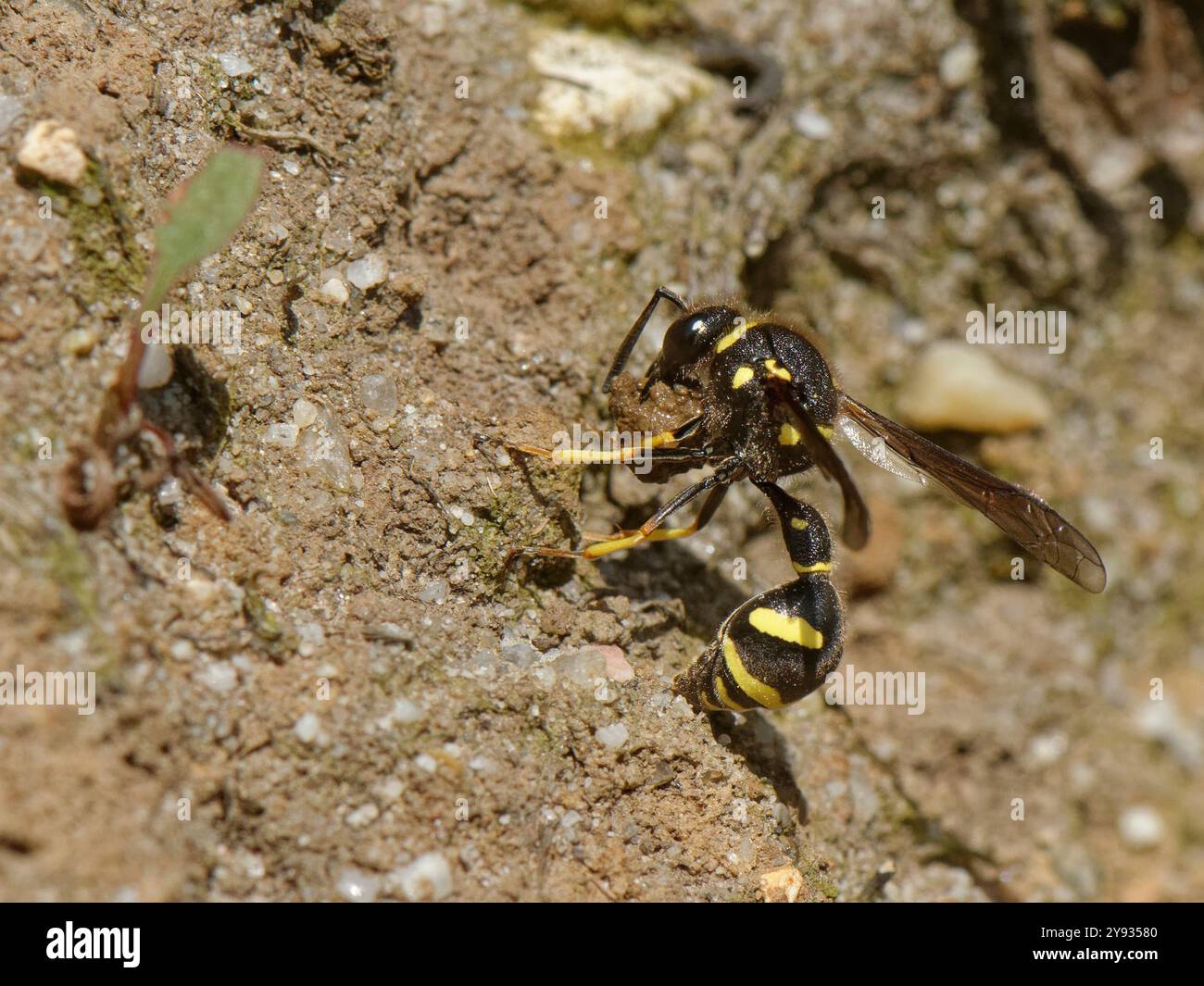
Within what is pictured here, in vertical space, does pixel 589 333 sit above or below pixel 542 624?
above

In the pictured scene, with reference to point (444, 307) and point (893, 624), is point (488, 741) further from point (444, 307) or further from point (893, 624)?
point (893, 624)

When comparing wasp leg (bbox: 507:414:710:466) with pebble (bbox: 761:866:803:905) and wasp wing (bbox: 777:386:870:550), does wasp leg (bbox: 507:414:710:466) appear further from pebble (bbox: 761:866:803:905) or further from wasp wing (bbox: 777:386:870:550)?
pebble (bbox: 761:866:803:905)

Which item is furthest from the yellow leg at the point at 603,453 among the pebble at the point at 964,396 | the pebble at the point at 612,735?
the pebble at the point at 964,396

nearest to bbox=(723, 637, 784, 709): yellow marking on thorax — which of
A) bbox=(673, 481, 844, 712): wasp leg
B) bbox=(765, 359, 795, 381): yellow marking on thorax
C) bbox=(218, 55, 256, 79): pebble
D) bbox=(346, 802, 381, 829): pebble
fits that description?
bbox=(673, 481, 844, 712): wasp leg

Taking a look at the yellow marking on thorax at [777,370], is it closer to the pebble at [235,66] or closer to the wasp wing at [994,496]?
the wasp wing at [994,496]

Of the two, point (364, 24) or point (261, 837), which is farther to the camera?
point (364, 24)
